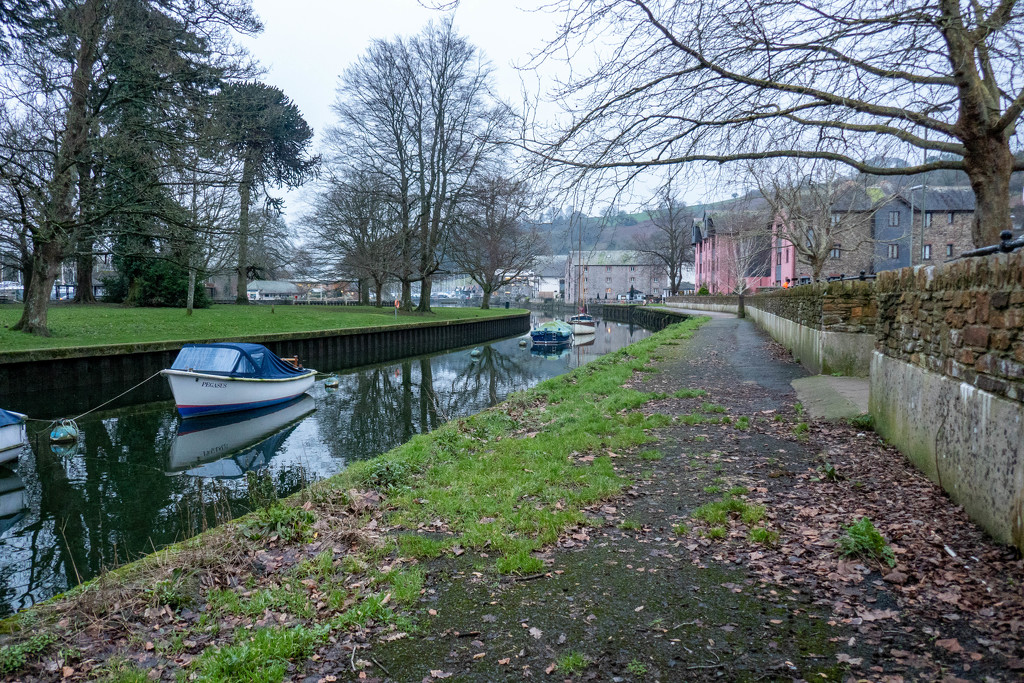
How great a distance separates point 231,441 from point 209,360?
3.39m

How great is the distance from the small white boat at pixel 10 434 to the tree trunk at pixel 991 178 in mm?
15131

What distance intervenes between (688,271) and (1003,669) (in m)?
109

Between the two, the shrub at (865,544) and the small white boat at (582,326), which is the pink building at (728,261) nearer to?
the small white boat at (582,326)

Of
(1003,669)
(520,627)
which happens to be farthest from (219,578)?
(1003,669)

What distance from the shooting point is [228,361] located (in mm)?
16938

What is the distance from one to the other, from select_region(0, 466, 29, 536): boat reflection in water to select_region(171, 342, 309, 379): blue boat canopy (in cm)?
541

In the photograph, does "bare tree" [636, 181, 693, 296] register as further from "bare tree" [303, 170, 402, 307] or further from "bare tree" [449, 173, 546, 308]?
"bare tree" [303, 170, 402, 307]

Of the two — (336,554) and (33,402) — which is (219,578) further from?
(33,402)

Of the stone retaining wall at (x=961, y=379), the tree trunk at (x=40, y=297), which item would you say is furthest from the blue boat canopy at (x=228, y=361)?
the stone retaining wall at (x=961, y=379)

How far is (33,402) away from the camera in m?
16.3

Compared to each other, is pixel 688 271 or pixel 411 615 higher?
pixel 688 271

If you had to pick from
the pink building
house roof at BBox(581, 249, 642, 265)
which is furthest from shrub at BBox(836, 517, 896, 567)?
house roof at BBox(581, 249, 642, 265)

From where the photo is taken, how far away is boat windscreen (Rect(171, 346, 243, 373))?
1647 cm

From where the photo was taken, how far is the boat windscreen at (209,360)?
16.5 m
